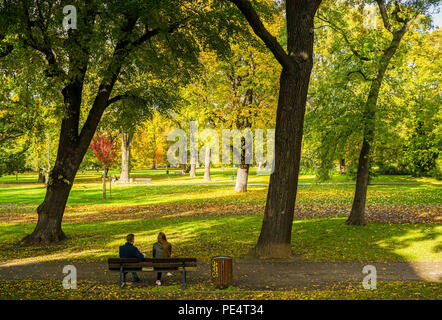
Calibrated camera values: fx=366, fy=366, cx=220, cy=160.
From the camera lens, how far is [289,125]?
428 inches

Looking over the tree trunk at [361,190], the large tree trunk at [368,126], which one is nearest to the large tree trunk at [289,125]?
the large tree trunk at [368,126]

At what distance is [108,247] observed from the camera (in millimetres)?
13172

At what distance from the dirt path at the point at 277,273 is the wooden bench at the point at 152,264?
659 mm

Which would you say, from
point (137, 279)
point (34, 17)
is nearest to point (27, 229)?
point (34, 17)

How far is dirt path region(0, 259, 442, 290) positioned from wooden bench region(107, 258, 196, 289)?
2.16ft

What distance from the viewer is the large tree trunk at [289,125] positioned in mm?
10797

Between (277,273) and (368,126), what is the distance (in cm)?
742

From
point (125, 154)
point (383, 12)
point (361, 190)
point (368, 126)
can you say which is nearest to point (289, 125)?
point (368, 126)

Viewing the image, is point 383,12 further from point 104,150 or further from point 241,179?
point 104,150

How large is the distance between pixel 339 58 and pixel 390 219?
8048mm

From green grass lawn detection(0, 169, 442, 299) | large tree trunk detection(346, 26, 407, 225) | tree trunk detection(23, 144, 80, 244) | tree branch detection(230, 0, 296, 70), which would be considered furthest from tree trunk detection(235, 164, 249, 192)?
tree branch detection(230, 0, 296, 70)

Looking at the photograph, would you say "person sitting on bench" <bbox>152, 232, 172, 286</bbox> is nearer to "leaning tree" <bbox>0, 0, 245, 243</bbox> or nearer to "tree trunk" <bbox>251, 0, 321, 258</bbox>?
"tree trunk" <bbox>251, 0, 321, 258</bbox>

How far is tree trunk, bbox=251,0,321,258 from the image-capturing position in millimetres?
10797
